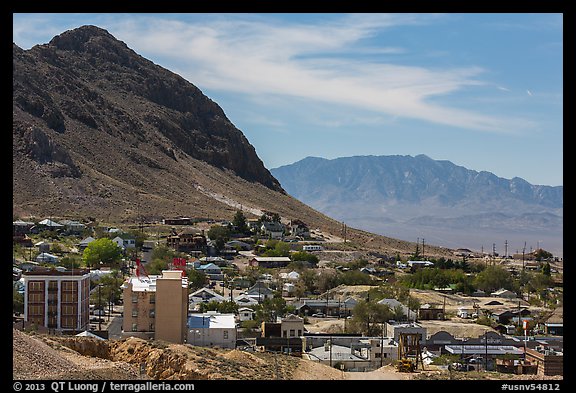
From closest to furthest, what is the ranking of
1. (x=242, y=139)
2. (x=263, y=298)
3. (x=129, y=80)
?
(x=263, y=298) → (x=129, y=80) → (x=242, y=139)

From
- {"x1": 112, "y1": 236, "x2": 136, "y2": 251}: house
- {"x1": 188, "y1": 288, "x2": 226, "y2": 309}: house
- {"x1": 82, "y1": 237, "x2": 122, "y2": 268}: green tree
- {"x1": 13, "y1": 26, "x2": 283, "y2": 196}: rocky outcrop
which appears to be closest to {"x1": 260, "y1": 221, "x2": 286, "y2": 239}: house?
{"x1": 112, "y1": 236, "x2": 136, "y2": 251}: house

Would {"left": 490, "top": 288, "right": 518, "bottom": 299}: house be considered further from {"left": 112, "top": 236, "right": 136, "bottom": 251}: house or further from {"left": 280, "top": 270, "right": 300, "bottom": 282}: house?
{"left": 112, "top": 236, "right": 136, "bottom": 251}: house

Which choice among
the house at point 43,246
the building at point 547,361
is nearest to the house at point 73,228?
the house at point 43,246

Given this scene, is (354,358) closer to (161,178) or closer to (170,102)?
(161,178)

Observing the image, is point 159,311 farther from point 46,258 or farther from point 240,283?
point 46,258

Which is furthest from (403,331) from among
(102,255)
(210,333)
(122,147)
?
(122,147)

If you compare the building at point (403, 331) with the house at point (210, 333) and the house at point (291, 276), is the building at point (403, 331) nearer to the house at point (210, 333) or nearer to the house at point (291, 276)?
the house at point (210, 333)
